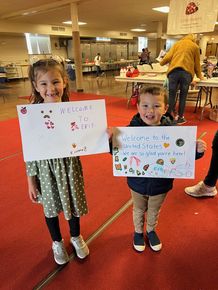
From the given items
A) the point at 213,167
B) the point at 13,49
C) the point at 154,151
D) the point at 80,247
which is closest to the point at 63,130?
the point at 154,151

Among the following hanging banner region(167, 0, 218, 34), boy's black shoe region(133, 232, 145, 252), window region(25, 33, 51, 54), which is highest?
window region(25, 33, 51, 54)

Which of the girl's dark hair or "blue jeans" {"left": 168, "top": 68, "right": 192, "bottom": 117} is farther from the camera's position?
"blue jeans" {"left": 168, "top": 68, "right": 192, "bottom": 117}

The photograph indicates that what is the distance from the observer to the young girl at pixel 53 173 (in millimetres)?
1052

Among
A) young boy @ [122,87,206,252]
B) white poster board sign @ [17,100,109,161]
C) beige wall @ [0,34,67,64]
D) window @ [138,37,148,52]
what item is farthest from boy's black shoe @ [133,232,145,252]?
window @ [138,37,148,52]

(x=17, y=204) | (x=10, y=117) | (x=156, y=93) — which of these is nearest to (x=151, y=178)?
(x=156, y=93)

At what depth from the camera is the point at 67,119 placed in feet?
3.45

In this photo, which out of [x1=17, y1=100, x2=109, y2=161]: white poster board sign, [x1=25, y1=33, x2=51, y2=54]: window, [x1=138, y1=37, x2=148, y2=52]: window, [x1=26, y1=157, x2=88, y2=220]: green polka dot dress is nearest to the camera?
[x1=17, y1=100, x2=109, y2=161]: white poster board sign

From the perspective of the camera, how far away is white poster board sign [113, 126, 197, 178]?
109 cm

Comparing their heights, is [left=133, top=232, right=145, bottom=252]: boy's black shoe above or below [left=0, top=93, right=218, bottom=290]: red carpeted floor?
above

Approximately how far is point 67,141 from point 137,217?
Result: 676 millimetres

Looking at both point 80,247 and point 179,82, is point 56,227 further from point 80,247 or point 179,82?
point 179,82

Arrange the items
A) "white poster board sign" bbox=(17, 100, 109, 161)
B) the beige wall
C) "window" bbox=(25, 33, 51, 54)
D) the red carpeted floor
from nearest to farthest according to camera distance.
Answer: "white poster board sign" bbox=(17, 100, 109, 161) < the red carpeted floor < the beige wall < "window" bbox=(25, 33, 51, 54)

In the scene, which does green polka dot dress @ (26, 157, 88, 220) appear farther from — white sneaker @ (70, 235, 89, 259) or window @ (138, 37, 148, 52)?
window @ (138, 37, 148, 52)

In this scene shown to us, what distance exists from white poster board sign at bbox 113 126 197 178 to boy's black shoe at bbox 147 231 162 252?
521mm
